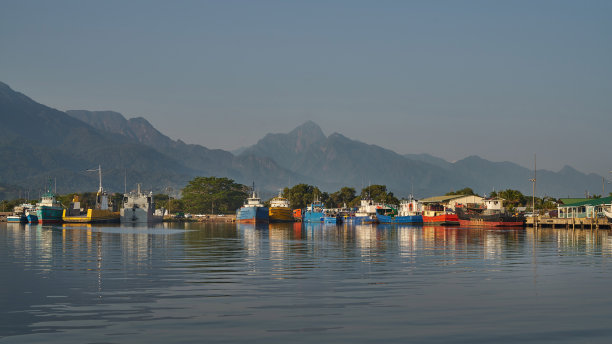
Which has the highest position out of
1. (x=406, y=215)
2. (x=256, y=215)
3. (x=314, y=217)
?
(x=406, y=215)

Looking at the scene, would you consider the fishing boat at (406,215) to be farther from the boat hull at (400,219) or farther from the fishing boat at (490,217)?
the fishing boat at (490,217)

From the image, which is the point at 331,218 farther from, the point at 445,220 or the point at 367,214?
the point at 445,220

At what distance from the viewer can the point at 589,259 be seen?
37.2m

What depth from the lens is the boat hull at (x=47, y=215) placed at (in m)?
149

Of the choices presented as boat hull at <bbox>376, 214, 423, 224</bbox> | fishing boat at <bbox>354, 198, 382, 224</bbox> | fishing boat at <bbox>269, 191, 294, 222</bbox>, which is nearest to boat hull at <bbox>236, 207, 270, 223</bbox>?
fishing boat at <bbox>269, 191, 294, 222</bbox>

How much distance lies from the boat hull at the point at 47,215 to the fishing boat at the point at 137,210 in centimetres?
1674

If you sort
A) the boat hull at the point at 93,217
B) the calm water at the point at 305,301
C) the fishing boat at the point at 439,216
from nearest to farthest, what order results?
the calm water at the point at 305,301
the fishing boat at the point at 439,216
the boat hull at the point at 93,217

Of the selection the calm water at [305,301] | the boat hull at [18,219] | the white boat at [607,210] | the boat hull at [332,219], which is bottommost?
the boat hull at [332,219]

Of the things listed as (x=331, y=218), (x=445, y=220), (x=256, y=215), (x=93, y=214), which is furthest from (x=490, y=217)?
(x=93, y=214)

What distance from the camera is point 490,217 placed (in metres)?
113

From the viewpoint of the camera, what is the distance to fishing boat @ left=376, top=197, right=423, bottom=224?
13838cm

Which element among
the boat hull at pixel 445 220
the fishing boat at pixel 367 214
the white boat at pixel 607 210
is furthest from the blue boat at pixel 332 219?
the white boat at pixel 607 210

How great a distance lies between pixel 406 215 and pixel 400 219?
3125 mm

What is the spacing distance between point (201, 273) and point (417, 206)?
120m
